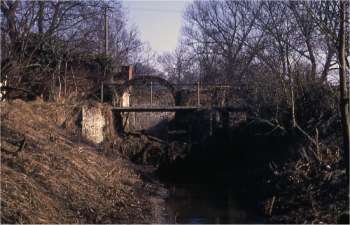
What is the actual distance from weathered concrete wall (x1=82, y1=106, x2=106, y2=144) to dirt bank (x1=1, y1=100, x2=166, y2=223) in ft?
8.52

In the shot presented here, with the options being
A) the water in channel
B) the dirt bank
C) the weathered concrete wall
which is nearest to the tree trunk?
the water in channel

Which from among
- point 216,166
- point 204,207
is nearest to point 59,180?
point 204,207

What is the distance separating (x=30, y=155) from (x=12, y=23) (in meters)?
6.76

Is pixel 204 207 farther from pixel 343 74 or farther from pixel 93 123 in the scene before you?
pixel 93 123

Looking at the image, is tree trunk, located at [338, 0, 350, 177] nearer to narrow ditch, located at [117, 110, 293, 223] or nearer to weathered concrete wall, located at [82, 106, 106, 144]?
narrow ditch, located at [117, 110, 293, 223]

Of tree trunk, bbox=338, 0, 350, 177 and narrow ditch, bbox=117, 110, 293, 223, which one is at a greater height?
tree trunk, bbox=338, 0, 350, 177

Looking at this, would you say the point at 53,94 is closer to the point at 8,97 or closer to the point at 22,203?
the point at 8,97

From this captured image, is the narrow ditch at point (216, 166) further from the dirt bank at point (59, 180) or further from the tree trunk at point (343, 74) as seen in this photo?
the tree trunk at point (343, 74)

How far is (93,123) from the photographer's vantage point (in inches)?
1128

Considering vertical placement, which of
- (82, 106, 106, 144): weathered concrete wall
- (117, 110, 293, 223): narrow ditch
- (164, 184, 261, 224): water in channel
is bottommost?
(164, 184, 261, 224): water in channel

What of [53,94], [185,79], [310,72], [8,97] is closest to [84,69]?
[53,94]

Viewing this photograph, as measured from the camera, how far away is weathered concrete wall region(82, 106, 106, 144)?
27.5 metres

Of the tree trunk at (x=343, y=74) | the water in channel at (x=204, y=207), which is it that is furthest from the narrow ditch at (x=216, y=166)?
the tree trunk at (x=343, y=74)

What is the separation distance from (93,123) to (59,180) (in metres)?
12.8
